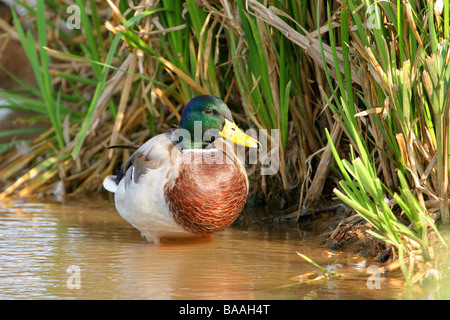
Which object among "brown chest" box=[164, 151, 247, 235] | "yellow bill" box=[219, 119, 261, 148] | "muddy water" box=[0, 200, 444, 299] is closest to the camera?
"muddy water" box=[0, 200, 444, 299]

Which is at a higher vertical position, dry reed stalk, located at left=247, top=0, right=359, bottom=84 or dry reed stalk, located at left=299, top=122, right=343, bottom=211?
dry reed stalk, located at left=247, top=0, right=359, bottom=84

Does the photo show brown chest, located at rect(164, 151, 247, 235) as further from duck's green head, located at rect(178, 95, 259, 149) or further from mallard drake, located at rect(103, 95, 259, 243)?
duck's green head, located at rect(178, 95, 259, 149)

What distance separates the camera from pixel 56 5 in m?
5.05

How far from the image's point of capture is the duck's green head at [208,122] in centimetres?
337

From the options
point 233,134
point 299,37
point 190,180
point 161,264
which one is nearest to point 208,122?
point 233,134

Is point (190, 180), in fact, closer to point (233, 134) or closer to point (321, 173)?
point (233, 134)

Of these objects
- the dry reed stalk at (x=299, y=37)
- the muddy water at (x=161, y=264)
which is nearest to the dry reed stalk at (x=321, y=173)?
the muddy water at (x=161, y=264)

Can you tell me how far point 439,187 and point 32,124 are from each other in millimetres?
3570

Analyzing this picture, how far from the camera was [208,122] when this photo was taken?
3.39 meters

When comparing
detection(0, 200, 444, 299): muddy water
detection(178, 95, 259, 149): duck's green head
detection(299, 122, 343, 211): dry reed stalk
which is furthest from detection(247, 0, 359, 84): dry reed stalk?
detection(0, 200, 444, 299): muddy water

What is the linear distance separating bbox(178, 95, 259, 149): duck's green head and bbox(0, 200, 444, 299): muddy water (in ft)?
1.75

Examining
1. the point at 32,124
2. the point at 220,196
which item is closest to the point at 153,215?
the point at 220,196

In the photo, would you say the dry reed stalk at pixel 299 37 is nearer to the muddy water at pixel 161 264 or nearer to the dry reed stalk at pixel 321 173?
the dry reed stalk at pixel 321 173

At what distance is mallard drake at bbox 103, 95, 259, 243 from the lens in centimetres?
322
